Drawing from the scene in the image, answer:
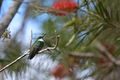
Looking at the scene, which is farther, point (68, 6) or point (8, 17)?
point (8, 17)

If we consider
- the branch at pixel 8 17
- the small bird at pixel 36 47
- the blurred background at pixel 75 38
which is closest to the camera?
the blurred background at pixel 75 38

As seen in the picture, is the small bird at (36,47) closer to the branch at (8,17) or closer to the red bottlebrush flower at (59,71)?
the branch at (8,17)

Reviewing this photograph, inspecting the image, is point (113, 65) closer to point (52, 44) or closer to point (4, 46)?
point (52, 44)

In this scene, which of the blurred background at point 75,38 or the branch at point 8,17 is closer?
the blurred background at point 75,38

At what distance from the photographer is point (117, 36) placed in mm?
1480

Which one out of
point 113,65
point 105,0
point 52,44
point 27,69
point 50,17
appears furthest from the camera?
point 27,69

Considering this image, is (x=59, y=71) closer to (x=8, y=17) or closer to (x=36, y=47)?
(x=36, y=47)

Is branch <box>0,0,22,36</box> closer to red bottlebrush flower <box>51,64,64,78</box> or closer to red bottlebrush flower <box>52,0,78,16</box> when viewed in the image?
red bottlebrush flower <box>52,0,78,16</box>

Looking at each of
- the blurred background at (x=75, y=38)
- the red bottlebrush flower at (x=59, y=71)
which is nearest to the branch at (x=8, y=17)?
the blurred background at (x=75, y=38)

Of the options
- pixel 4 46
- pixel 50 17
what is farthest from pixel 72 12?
pixel 4 46

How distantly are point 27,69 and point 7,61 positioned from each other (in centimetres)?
17

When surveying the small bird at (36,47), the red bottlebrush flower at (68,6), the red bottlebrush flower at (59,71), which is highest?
the red bottlebrush flower at (68,6)

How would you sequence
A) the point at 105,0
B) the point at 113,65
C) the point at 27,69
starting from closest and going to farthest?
the point at 113,65
the point at 105,0
the point at 27,69

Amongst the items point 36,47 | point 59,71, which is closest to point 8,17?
point 36,47
